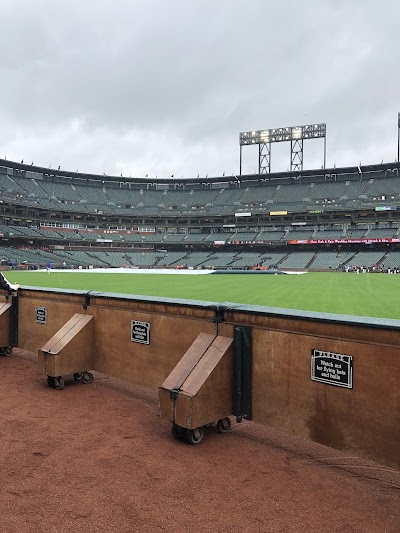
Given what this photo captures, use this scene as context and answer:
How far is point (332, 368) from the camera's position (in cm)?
410

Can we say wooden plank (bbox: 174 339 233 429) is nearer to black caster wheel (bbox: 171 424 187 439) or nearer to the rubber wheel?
black caster wheel (bbox: 171 424 187 439)

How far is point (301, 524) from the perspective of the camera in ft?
9.93

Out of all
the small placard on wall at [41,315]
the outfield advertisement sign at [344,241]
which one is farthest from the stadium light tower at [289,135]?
the small placard on wall at [41,315]

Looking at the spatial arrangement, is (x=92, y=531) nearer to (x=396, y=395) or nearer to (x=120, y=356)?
(x=396, y=395)

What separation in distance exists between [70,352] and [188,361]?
2705 mm

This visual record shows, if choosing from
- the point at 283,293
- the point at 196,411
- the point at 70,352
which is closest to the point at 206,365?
the point at 196,411

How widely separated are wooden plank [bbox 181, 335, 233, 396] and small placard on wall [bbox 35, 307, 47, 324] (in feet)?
15.1

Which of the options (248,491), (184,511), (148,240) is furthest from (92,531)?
(148,240)

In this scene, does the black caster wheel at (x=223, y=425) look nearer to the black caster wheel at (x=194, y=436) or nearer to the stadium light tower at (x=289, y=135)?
the black caster wheel at (x=194, y=436)

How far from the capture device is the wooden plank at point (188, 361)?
4680 mm

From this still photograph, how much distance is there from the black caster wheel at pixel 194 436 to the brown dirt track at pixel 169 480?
7cm

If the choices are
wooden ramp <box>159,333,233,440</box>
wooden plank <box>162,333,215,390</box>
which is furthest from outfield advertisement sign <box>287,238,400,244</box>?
wooden ramp <box>159,333,233,440</box>

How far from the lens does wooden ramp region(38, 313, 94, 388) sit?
631 cm

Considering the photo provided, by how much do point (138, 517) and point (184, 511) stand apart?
393mm
